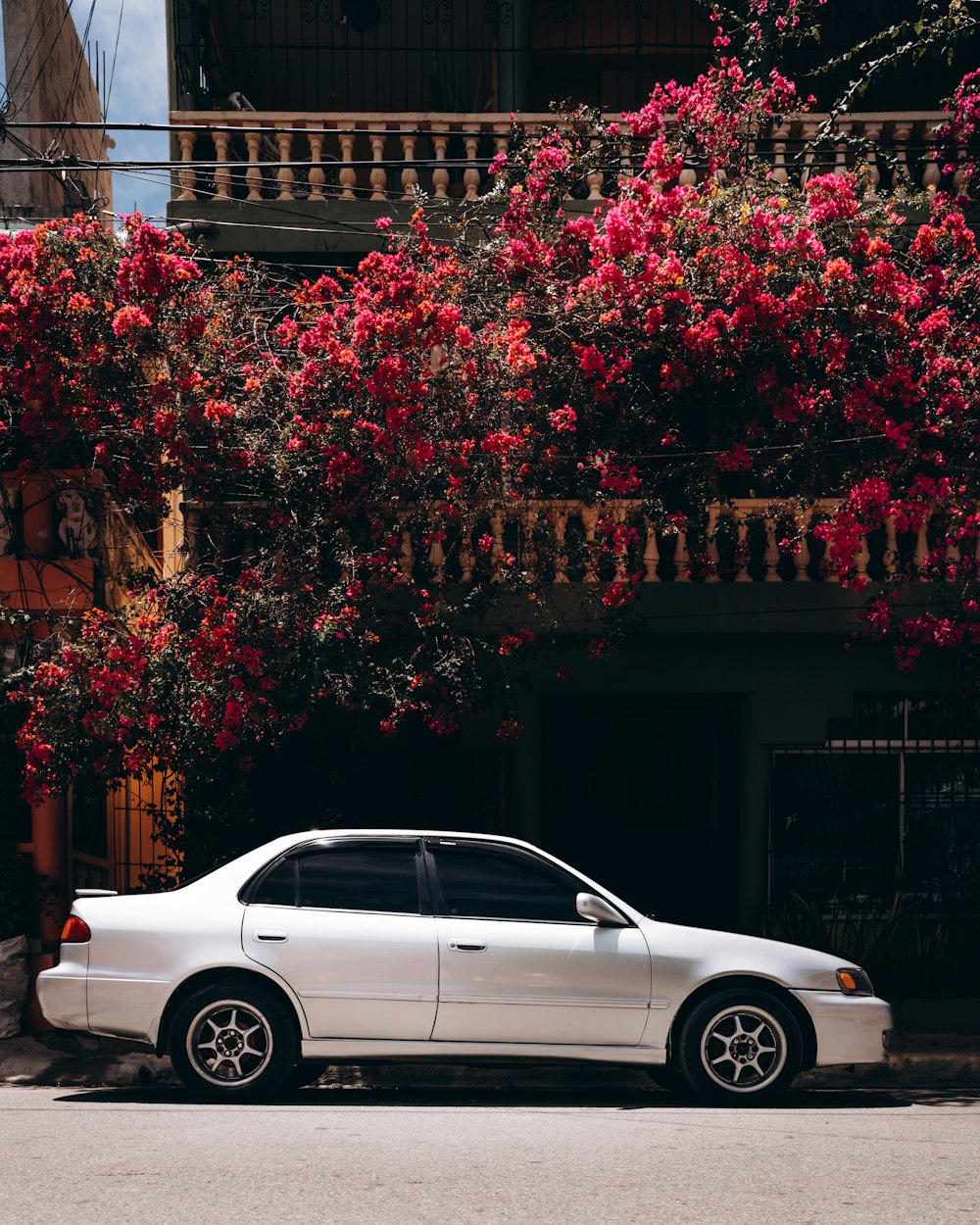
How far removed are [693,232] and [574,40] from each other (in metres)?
6.25

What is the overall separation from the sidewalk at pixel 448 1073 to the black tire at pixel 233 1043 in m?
1.45

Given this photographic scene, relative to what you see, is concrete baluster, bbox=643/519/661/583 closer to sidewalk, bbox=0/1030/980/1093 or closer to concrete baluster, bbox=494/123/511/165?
concrete baluster, bbox=494/123/511/165

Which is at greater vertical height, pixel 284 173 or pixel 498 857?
pixel 284 173

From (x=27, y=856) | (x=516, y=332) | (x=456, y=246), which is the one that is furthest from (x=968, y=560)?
(x=27, y=856)

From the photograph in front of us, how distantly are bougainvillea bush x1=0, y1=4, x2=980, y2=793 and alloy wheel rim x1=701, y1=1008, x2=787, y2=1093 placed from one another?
3.25 meters

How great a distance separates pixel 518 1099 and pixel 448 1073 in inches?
36.2

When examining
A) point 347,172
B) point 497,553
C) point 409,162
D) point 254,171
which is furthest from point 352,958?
point 254,171

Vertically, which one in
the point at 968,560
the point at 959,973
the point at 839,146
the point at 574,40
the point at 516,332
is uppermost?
the point at 574,40

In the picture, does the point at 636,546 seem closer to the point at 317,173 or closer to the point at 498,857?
the point at 498,857

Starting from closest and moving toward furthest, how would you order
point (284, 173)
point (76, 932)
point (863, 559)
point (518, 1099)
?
point (76, 932)
point (518, 1099)
point (863, 559)
point (284, 173)

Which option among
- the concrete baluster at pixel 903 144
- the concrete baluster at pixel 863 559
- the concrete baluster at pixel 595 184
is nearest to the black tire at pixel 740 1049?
the concrete baluster at pixel 863 559

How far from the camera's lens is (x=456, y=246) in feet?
38.1

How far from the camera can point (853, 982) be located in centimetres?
777

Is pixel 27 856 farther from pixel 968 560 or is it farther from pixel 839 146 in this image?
pixel 839 146
